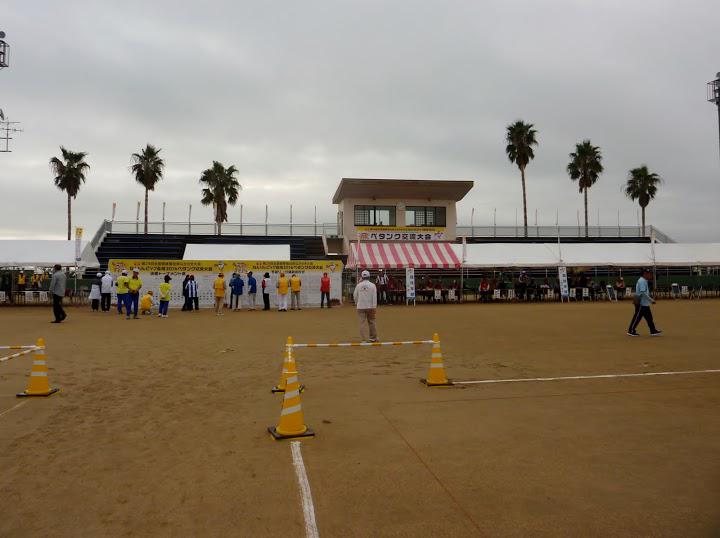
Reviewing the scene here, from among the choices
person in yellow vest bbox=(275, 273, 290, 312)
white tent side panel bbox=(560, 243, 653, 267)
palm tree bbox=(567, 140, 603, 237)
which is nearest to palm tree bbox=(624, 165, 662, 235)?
palm tree bbox=(567, 140, 603, 237)

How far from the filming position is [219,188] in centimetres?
4256

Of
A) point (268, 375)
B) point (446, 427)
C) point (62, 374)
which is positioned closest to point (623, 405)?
point (446, 427)

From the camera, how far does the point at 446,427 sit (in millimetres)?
5586

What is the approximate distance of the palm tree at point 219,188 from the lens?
42.6 meters

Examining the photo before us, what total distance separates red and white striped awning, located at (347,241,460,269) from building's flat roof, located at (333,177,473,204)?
623cm

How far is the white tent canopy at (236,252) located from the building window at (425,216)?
11888mm

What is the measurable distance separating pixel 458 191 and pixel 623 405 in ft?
98.3

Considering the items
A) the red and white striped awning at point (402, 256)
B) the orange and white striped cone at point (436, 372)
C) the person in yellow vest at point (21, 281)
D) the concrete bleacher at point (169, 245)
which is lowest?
the orange and white striped cone at point (436, 372)

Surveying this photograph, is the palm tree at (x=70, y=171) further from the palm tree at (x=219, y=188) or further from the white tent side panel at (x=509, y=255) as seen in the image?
the white tent side panel at (x=509, y=255)

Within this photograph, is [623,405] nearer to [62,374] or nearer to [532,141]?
[62,374]

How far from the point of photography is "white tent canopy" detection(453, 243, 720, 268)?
90.3 feet

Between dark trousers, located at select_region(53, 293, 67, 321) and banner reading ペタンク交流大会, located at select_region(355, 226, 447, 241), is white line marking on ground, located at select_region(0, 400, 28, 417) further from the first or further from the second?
banner reading ペタンク交流大会, located at select_region(355, 226, 447, 241)

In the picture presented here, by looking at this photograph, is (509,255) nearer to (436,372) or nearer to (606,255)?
(606,255)

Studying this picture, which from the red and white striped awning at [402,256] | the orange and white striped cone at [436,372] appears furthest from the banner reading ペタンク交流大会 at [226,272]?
the orange and white striped cone at [436,372]
